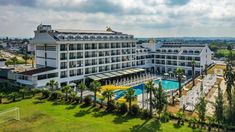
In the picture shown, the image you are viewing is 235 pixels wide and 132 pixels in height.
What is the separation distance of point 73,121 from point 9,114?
13.6 metres

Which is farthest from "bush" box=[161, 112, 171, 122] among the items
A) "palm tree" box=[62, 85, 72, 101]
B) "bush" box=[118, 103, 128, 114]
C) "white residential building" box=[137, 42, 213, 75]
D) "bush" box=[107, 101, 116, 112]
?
"white residential building" box=[137, 42, 213, 75]

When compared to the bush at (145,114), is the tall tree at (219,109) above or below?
above

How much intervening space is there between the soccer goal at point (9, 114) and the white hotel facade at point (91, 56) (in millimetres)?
15851

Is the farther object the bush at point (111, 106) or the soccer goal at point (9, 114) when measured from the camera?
the bush at point (111, 106)

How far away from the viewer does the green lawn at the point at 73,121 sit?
4328 centimetres

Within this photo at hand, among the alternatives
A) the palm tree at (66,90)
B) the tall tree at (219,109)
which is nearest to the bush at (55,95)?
the palm tree at (66,90)

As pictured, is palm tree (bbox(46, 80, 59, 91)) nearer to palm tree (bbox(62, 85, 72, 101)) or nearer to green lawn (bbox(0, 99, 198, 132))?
palm tree (bbox(62, 85, 72, 101))

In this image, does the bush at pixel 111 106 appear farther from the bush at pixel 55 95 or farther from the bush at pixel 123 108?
the bush at pixel 55 95

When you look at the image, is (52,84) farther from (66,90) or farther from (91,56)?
(91,56)

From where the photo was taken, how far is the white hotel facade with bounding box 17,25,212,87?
7162 centimetres

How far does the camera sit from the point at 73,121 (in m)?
46.3

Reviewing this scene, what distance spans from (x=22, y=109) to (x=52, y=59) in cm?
2317

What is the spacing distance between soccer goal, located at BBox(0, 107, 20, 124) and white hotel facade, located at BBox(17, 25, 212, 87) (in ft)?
52.0

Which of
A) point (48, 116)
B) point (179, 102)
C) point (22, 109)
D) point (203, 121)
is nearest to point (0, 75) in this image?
point (22, 109)
